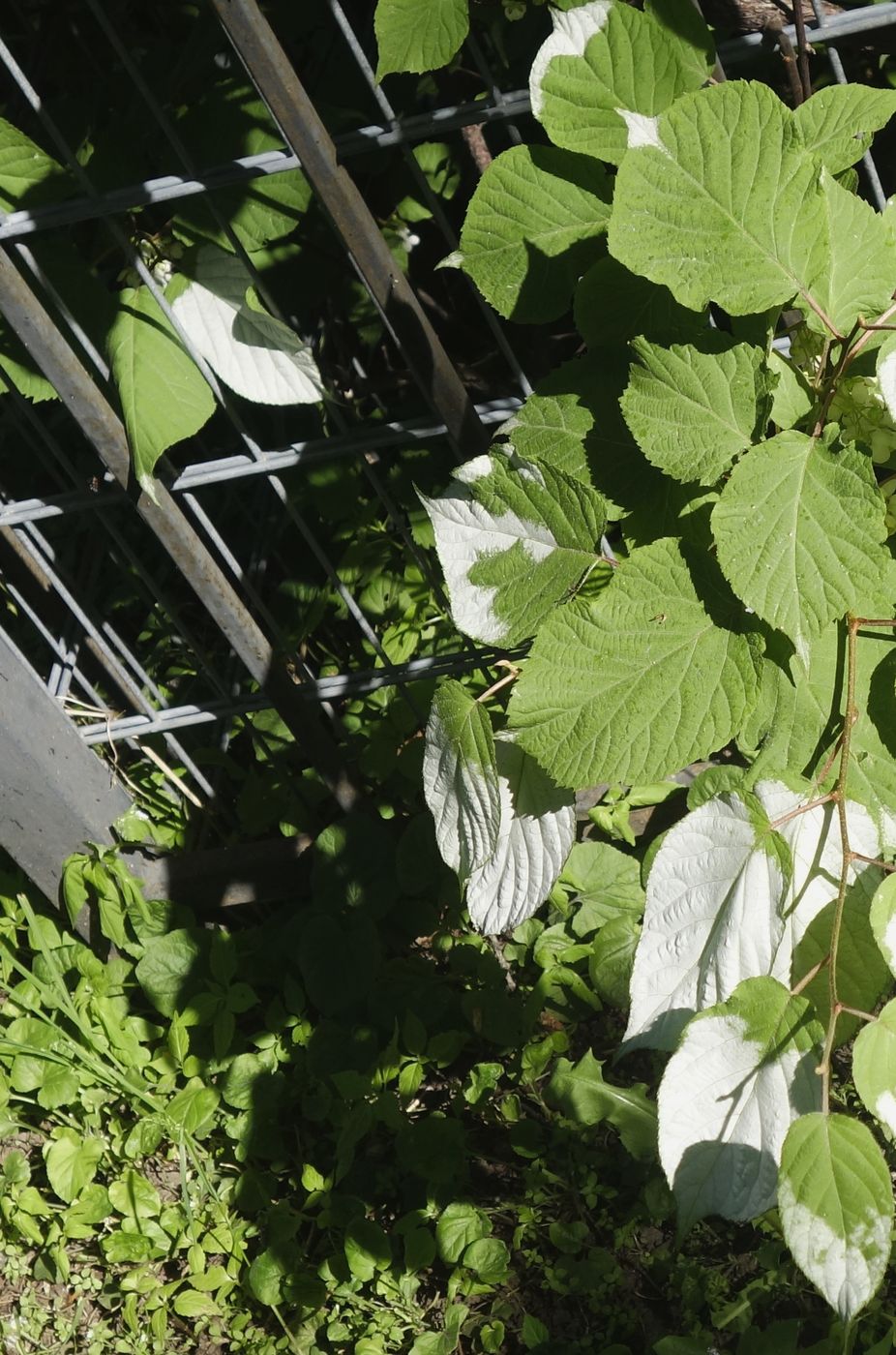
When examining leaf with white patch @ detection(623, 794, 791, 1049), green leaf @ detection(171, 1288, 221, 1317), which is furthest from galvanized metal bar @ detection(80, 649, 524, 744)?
green leaf @ detection(171, 1288, 221, 1317)

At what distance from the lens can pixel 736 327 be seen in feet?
4.14

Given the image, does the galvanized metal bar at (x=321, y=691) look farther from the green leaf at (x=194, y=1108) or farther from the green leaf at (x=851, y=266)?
the green leaf at (x=851, y=266)

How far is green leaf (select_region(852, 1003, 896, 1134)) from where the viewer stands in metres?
1.01

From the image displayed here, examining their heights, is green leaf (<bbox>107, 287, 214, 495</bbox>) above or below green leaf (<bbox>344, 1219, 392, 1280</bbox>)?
above

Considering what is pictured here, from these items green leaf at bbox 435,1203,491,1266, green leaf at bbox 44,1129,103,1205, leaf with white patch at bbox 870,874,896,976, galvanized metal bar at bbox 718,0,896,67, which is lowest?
green leaf at bbox 435,1203,491,1266

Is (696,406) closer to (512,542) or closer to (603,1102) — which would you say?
(512,542)

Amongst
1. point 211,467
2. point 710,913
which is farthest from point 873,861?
point 211,467

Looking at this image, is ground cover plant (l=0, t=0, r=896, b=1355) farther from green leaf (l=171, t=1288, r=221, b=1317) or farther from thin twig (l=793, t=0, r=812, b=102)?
thin twig (l=793, t=0, r=812, b=102)

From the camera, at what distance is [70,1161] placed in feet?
6.75

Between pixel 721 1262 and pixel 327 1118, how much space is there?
0.71m

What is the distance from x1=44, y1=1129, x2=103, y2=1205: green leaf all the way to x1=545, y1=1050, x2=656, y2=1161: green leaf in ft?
2.74

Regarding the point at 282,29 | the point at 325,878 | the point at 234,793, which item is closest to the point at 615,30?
the point at 282,29

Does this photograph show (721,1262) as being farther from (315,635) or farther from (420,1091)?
(315,635)

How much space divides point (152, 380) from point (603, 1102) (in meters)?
1.26
